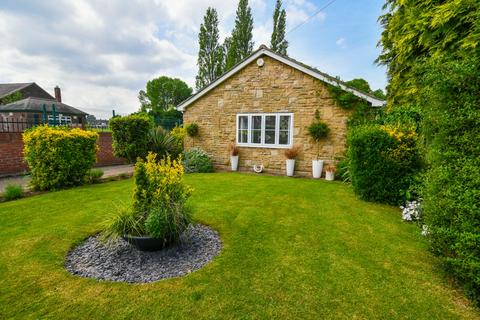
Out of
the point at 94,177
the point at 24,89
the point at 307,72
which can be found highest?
the point at 24,89

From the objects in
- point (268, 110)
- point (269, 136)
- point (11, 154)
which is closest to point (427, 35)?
point (268, 110)

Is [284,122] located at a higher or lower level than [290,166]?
higher

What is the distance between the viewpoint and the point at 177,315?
80.5 inches

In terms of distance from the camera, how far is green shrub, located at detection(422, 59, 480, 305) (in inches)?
87.5

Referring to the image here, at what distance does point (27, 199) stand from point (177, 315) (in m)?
6.01

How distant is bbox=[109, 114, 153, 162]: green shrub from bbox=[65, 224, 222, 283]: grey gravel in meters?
7.56

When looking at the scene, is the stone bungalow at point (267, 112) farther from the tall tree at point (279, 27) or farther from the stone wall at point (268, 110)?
the tall tree at point (279, 27)

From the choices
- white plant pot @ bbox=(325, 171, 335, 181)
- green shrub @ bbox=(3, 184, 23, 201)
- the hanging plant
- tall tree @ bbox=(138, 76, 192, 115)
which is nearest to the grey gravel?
green shrub @ bbox=(3, 184, 23, 201)

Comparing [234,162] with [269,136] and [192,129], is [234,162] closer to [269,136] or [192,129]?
[269,136]

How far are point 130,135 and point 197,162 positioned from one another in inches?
130

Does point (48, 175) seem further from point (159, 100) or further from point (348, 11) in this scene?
point (159, 100)

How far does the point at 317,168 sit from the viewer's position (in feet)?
28.7

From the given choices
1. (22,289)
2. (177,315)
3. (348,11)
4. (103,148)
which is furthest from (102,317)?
(103,148)

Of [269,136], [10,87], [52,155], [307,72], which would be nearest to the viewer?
[52,155]
